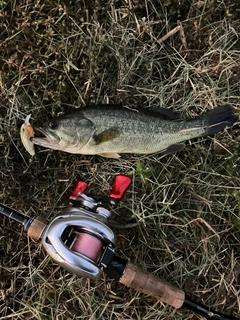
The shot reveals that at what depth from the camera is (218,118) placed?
328 cm

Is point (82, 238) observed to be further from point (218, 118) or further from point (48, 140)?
point (218, 118)

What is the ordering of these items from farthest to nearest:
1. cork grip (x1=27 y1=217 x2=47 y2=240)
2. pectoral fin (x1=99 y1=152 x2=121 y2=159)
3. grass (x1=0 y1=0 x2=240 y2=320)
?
grass (x1=0 y1=0 x2=240 y2=320) < pectoral fin (x1=99 y1=152 x2=121 y2=159) < cork grip (x1=27 y1=217 x2=47 y2=240)

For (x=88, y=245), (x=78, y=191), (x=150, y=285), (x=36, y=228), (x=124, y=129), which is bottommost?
(x=150, y=285)

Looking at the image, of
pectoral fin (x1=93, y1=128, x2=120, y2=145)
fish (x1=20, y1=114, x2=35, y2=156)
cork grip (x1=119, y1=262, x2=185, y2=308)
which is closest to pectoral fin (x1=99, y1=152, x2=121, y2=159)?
pectoral fin (x1=93, y1=128, x2=120, y2=145)

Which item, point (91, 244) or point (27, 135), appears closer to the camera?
point (91, 244)

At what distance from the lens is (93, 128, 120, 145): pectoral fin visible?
3080 mm

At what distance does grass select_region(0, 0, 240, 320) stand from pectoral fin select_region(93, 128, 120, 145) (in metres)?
0.33

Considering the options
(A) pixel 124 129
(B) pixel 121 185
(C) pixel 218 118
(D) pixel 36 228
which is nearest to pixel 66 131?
(A) pixel 124 129

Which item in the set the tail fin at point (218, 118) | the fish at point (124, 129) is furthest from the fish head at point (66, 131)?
the tail fin at point (218, 118)

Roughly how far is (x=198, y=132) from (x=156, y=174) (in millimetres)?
434

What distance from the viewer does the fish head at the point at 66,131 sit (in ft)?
10.0

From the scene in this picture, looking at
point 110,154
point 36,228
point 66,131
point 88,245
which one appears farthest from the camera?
point 110,154

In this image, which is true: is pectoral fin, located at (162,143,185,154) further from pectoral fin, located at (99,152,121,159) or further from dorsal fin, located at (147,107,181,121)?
pectoral fin, located at (99,152,121,159)

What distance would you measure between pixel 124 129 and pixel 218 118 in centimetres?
68
